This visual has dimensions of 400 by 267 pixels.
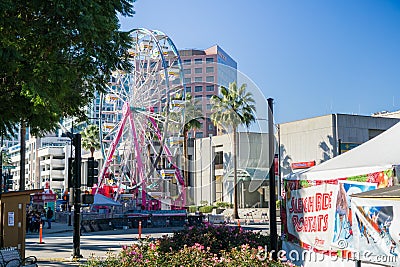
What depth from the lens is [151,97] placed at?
42125mm

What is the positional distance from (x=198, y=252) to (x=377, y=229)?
331 cm

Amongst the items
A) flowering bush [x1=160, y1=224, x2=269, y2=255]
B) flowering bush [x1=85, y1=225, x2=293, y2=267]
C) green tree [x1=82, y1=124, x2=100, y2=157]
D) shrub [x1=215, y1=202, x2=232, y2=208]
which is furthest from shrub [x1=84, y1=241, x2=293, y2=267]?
green tree [x1=82, y1=124, x2=100, y2=157]

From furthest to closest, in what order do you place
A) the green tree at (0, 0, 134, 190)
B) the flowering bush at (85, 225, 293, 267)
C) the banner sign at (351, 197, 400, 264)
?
the green tree at (0, 0, 134, 190) < the banner sign at (351, 197, 400, 264) < the flowering bush at (85, 225, 293, 267)

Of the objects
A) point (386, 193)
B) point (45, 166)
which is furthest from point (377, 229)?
point (45, 166)

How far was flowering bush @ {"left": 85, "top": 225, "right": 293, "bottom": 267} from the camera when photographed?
9.23 meters

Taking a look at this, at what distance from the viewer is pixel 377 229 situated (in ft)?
33.1

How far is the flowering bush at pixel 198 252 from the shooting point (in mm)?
9233

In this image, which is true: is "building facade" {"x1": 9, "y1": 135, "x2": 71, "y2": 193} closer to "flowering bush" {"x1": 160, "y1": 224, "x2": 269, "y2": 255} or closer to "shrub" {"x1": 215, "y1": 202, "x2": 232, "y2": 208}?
"shrub" {"x1": 215, "y1": 202, "x2": 232, "y2": 208}

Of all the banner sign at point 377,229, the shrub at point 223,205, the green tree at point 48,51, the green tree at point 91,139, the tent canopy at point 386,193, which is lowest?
the shrub at point 223,205

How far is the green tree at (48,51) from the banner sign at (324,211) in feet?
20.4

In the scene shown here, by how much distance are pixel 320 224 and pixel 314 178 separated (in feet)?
3.93

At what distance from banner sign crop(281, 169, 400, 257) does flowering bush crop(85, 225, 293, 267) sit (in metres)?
1.35

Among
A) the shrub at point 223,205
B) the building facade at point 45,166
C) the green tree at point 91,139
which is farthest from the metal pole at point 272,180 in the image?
the building facade at point 45,166

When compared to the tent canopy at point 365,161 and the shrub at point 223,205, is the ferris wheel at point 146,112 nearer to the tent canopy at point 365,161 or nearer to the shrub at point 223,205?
the shrub at point 223,205
